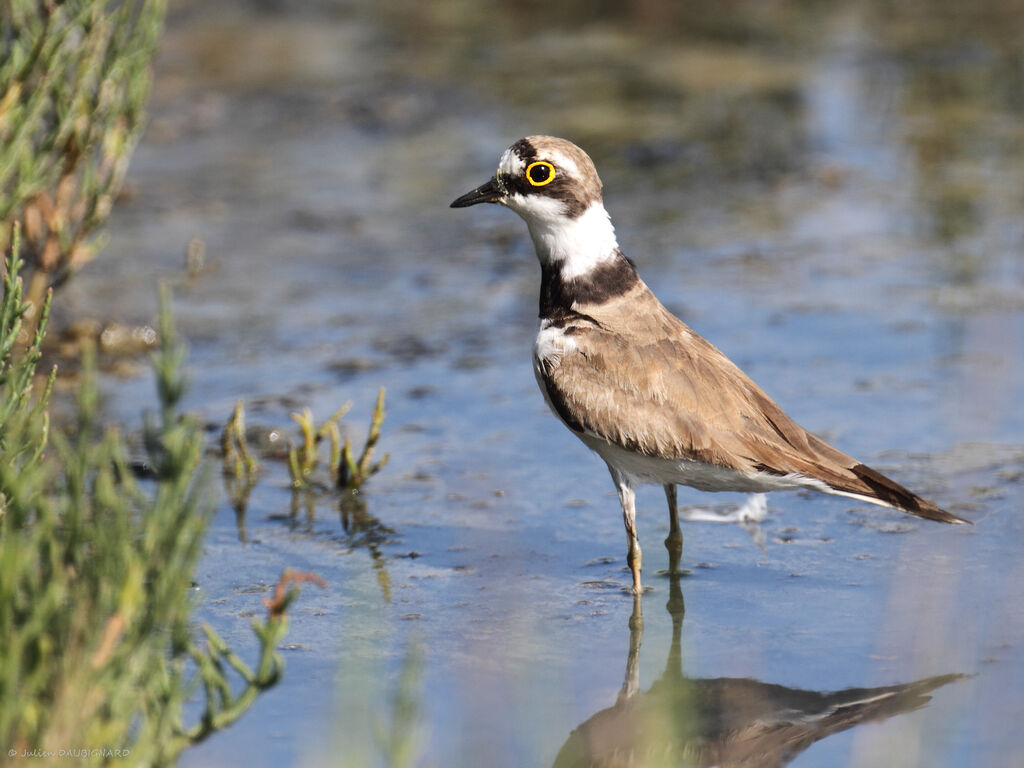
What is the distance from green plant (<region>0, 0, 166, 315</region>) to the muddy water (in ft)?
2.96

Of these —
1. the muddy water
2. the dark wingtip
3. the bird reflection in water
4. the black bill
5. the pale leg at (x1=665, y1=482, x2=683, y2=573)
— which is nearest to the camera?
the bird reflection in water

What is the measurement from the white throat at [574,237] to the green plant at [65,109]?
2173mm

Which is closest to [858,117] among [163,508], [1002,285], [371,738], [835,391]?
[1002,285]

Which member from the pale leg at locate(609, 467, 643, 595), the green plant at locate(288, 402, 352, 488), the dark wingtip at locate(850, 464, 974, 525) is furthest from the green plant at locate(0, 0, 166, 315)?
the dark wingtip at locate(850, 464, 974, 525)

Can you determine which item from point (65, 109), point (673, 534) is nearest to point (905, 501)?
point (673, 534)

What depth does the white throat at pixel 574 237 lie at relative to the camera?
231 inches

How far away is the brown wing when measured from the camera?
5.24m

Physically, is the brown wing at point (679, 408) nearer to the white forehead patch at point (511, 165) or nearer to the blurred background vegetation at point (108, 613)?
the white forehead patch at point (511, 165)

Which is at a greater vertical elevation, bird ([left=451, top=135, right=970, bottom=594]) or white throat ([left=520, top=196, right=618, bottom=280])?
white throat ([left=520, top=196, right=618, bottom=280])

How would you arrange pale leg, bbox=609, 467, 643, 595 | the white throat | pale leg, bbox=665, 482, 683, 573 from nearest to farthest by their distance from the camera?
pale leg, bbox=609, 467, 643, 595 < pale leg, bbox=665, 482, 683, 573 < the white throat

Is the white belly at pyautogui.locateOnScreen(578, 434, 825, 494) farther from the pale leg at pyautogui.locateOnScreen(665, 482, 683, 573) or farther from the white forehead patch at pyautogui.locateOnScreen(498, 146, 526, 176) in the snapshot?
the white forehead patch at pyautogui.locateOnScreen(498, 146, 526, 176)

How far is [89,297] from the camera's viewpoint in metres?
8.82

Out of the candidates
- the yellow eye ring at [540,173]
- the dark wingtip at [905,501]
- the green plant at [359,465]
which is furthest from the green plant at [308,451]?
the dark wingtip at [905,501]

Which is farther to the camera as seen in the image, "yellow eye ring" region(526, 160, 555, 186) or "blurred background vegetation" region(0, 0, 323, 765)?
"yellow eye ring" region(526, 160, 555, 186)
